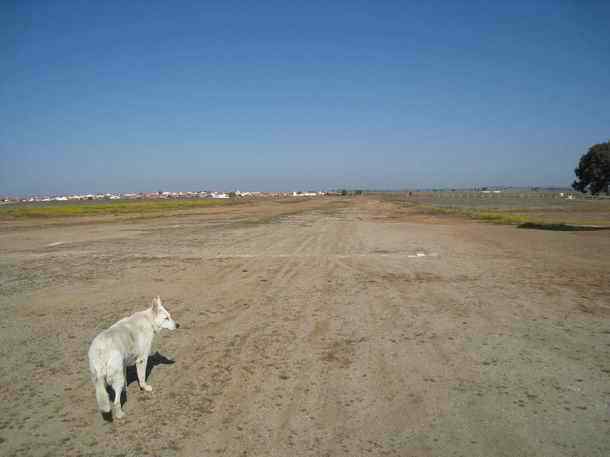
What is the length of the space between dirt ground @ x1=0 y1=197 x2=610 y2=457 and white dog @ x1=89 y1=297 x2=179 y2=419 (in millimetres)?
366

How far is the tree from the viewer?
26759mm

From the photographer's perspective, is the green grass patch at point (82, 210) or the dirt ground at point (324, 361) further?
the green grass patch at point (82, 210)

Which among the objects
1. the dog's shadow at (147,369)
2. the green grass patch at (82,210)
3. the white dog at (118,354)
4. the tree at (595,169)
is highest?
the tree at (595,169)

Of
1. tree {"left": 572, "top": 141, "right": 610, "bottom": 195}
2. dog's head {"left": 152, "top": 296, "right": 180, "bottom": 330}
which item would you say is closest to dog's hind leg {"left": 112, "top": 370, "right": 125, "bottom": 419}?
dog's head {"left": 152, "top": 296, "right": 180, "bottom": 330}

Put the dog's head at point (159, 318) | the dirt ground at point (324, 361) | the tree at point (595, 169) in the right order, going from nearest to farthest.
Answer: the dirt ground at point (324, 361) → the dog's head at point (159, 318) → the tree at point (595, 169)

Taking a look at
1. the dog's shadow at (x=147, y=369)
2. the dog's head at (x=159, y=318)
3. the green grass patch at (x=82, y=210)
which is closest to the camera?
the dog's shadow at (x=147, y=369)

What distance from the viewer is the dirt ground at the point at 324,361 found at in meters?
4.84

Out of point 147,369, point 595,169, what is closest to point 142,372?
point 147,369

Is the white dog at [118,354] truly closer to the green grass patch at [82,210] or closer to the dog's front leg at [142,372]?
the dog's front leg at [142,372]

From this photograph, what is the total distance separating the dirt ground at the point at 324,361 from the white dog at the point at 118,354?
0.37 meters

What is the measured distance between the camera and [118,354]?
5031 mm

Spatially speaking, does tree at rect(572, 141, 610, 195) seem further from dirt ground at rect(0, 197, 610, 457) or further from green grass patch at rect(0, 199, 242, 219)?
green grass patch at rect(0, 199, 242, 219)

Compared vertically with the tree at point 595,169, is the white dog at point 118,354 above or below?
below

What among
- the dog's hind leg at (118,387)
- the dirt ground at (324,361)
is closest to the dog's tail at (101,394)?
the dog's hind leg at (118,387)
